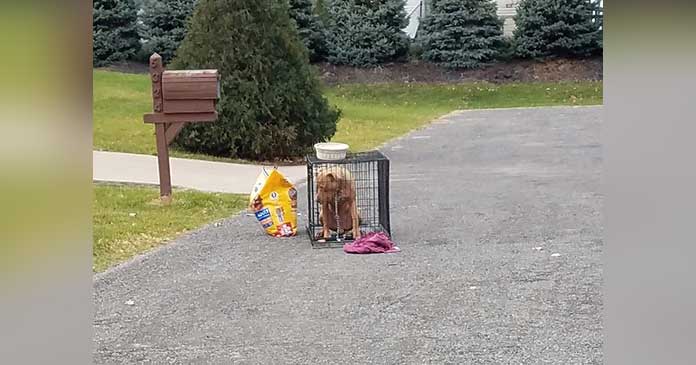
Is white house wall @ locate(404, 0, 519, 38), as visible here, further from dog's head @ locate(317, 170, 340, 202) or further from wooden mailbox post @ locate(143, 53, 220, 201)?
dog's head @ locate(317, 170, 340, 202)

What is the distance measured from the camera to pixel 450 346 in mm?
3256

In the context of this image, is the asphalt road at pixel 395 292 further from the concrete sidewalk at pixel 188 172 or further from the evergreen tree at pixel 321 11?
the evergreen tree at pixel 321 11

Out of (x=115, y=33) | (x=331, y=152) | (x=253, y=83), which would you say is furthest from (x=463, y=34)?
(x=331, y=152)

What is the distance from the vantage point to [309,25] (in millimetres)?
18703

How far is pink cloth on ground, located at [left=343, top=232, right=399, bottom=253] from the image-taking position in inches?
200

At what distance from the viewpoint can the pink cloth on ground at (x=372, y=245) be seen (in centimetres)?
508

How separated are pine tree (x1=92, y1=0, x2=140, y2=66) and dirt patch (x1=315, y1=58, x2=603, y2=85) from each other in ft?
13.2

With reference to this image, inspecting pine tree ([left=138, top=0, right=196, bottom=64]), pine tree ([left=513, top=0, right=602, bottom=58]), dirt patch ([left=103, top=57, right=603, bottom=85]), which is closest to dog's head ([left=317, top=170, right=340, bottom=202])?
dirt patch ([left=103, top=57, right=603, bottom=85])

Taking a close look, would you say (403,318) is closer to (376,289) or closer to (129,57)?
(376,289)
